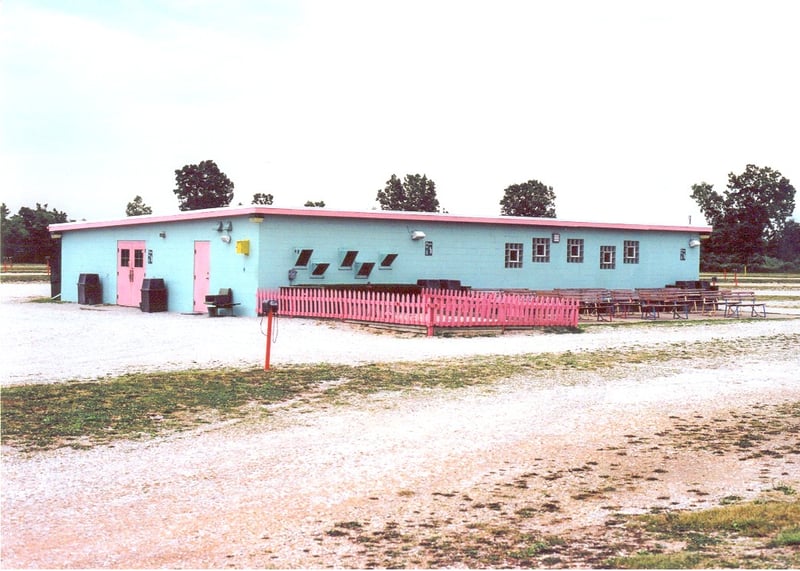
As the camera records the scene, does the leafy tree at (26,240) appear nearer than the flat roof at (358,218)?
No

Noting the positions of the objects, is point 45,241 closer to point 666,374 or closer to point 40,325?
point 40,325

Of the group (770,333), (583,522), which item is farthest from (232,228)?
(583,522)

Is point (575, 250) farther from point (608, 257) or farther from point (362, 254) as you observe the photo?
point (362, 254)

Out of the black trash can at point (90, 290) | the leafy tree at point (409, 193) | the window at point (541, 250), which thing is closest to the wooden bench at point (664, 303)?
the window at point (541, 250)

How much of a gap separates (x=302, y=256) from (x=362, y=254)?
6.77ft

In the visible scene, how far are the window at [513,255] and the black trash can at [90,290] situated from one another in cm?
1354

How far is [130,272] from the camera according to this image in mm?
30953

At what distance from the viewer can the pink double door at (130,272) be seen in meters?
30.4

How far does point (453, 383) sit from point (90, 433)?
5.22 metres

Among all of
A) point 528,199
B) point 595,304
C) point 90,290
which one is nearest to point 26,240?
point 528,199

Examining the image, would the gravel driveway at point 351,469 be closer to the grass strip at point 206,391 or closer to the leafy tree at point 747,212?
the grass strip at point 206,391

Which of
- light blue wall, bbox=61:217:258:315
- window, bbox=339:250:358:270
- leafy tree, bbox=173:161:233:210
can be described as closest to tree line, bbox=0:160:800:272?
leafy tree, bbox=173:161:233:210

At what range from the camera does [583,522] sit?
20.6 ft

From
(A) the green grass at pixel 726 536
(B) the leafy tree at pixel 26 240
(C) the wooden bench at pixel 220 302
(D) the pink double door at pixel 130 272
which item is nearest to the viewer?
(A) the green grass at pixel 726 536
